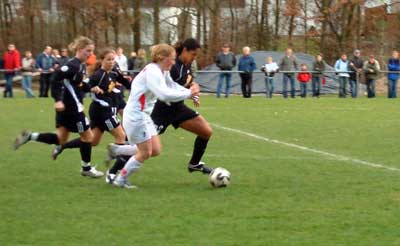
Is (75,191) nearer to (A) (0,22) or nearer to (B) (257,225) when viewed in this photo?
(B) (257,225)

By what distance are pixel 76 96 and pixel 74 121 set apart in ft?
1.02

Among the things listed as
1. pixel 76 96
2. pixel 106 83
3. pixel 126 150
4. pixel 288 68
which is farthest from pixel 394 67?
pixel 126 150

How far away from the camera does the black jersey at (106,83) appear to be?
10.5 meters

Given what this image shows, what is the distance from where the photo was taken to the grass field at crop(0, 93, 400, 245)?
6.63 m

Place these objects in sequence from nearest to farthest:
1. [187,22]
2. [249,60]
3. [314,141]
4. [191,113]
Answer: [191,113] < [314,141] < [249,60] < [187,22]

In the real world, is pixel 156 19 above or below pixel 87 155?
above

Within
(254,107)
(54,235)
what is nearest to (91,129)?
(54,235)

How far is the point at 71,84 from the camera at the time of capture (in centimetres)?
989

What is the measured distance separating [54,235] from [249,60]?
2130 centimetres

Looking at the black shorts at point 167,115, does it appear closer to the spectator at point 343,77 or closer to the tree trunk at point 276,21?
the spectator at point 343,77

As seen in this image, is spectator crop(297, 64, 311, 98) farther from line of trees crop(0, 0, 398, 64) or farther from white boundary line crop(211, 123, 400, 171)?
white boundary line crop(211, 123, 400, 171)

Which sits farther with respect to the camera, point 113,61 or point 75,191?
point 113,61

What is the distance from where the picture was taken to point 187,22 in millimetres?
43250

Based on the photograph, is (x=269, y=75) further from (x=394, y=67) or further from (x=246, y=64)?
(x=394, y=67)
